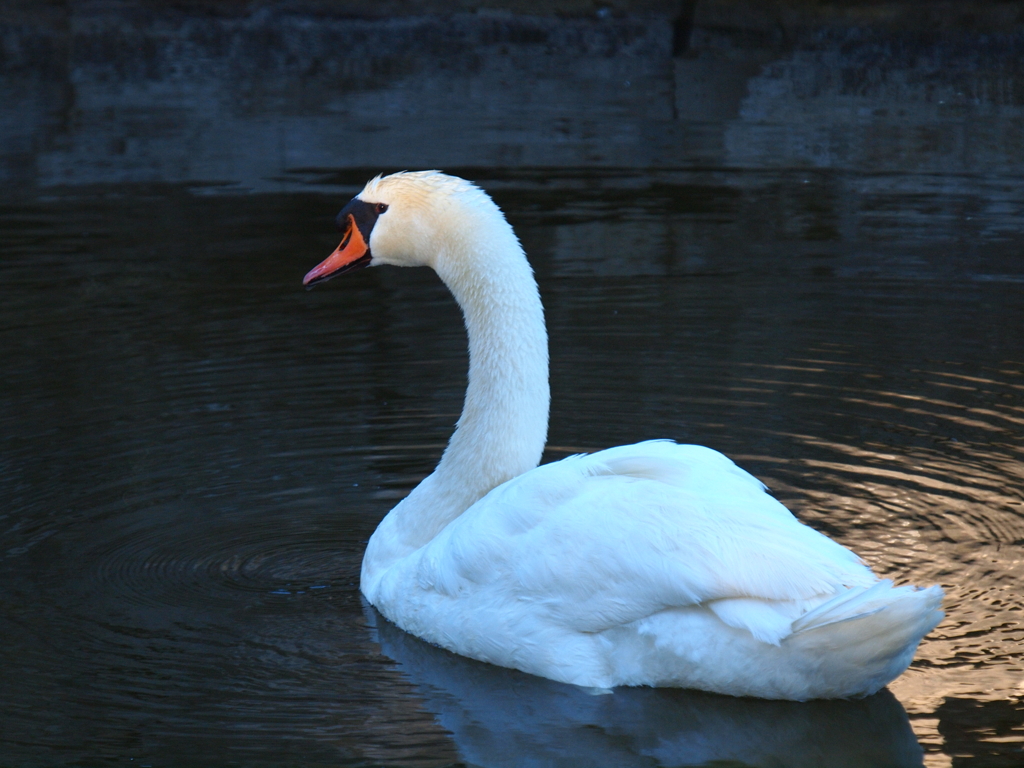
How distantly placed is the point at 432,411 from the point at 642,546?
3264 mm

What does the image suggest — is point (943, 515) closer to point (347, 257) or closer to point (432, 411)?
point (347, 257)

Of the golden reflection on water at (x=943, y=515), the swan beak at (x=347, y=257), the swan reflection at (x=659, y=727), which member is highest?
the swan beak at (x=347, y=257)

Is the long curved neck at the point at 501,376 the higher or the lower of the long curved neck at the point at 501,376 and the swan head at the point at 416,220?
the lower

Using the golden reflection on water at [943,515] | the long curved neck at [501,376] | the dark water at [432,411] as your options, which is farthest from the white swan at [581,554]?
the golden reflection on water at [943,515]

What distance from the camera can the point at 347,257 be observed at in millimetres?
5809

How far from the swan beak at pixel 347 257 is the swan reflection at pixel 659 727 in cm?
184

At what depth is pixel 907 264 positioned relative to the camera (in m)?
10.6

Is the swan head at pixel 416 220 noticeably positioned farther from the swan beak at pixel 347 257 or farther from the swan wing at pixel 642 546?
the swan wing at pixel 642 546

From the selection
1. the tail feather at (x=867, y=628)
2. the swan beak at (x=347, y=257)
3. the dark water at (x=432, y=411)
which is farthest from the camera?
the swan beak at (x=347, y=257)

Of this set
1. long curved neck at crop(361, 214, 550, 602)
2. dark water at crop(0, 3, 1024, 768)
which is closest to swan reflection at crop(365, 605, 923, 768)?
dark water at crop(0, 3, 1024, 768)

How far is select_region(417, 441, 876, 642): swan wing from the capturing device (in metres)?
4.28

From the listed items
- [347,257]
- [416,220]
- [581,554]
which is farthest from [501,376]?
[581,554]

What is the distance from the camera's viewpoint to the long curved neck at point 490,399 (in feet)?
17.9

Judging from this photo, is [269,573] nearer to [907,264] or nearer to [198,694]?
[198,694]
